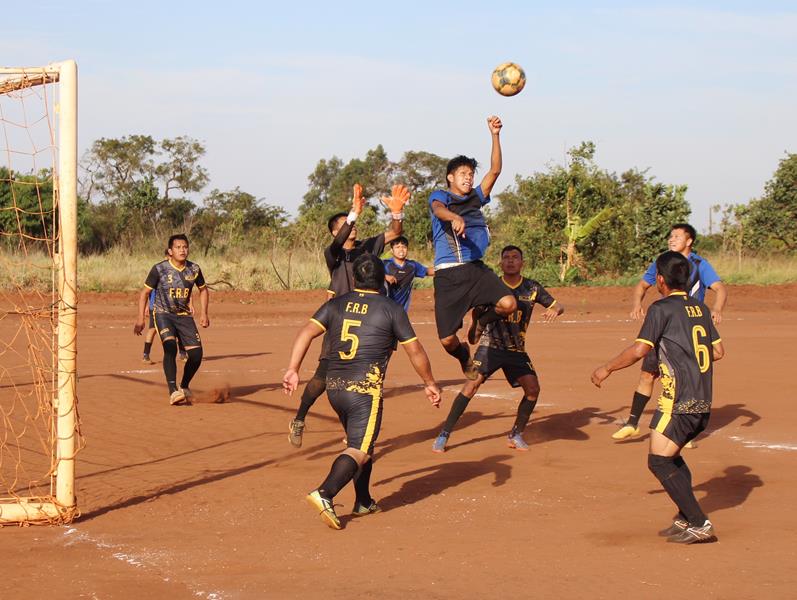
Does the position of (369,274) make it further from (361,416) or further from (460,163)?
(460,163)

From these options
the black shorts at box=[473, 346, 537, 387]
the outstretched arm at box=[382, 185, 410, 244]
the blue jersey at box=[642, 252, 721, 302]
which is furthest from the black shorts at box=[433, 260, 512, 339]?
the blue jersey at box=[642, 252, 721, 302]

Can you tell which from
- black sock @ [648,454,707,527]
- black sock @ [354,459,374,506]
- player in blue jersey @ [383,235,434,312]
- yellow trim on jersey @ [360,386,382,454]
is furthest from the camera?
player in blue jersey @ [383,235,434,312]

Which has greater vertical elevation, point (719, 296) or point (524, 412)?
point (719, 296)

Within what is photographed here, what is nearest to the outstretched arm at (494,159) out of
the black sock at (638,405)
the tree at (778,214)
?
the black sock at (638,405)

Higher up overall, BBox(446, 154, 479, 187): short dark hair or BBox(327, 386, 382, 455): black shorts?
BBox(446, 154, 479, 187): short dark hair

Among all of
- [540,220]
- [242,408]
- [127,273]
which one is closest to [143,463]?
[242,408]

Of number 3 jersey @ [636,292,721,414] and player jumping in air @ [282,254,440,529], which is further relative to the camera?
player jumping in air @ [282,254,440,529]

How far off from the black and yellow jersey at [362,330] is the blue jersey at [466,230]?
253cm

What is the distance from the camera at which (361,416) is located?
7383mm

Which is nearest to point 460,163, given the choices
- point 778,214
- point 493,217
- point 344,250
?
point 344,250

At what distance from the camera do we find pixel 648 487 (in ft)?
28.3

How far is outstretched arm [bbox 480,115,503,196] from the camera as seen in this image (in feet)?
32.6

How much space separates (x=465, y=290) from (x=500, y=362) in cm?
88

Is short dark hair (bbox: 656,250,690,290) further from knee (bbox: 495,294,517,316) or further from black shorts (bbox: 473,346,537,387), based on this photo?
black shorts (bbox: 473,346,537,387)
